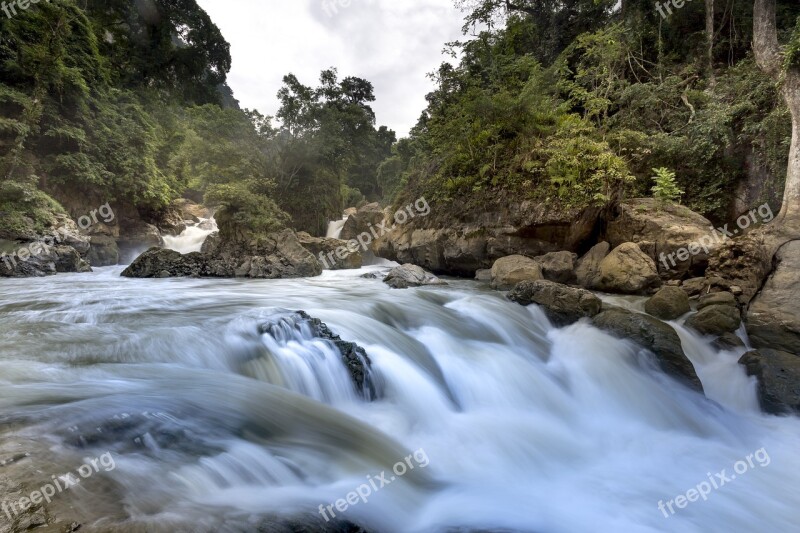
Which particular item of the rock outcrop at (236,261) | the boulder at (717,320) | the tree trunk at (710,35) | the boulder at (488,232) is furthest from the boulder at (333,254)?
the tree trunk at (710,35)

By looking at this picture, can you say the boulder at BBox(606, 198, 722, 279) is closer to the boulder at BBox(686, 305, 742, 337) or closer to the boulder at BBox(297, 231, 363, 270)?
the boulder at BBox(686, 305, 742, 337)

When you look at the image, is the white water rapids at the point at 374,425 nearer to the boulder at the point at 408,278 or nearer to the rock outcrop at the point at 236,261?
the boulder at the point at 408,278

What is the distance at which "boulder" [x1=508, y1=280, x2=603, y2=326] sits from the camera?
6.61 meters

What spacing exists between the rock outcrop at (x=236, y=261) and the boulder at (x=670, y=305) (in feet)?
31.8

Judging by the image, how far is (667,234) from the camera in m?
8.70

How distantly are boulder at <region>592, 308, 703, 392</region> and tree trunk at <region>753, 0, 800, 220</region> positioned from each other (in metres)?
3.37

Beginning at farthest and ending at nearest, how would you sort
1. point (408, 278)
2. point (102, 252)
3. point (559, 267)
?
1. point (102, 252)
2. point (408, 278)
3. point (559, 267)

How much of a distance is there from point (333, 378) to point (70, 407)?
84.8 inches

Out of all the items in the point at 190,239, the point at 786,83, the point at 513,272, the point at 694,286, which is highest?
the point at 786,83

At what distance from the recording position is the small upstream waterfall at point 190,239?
18016mm

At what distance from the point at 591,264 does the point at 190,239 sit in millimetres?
18526

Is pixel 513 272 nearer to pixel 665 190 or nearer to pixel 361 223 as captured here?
pixel 665 190

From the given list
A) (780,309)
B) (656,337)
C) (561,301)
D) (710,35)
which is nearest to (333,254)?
(561,301)

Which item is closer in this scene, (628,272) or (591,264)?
(628,272)
